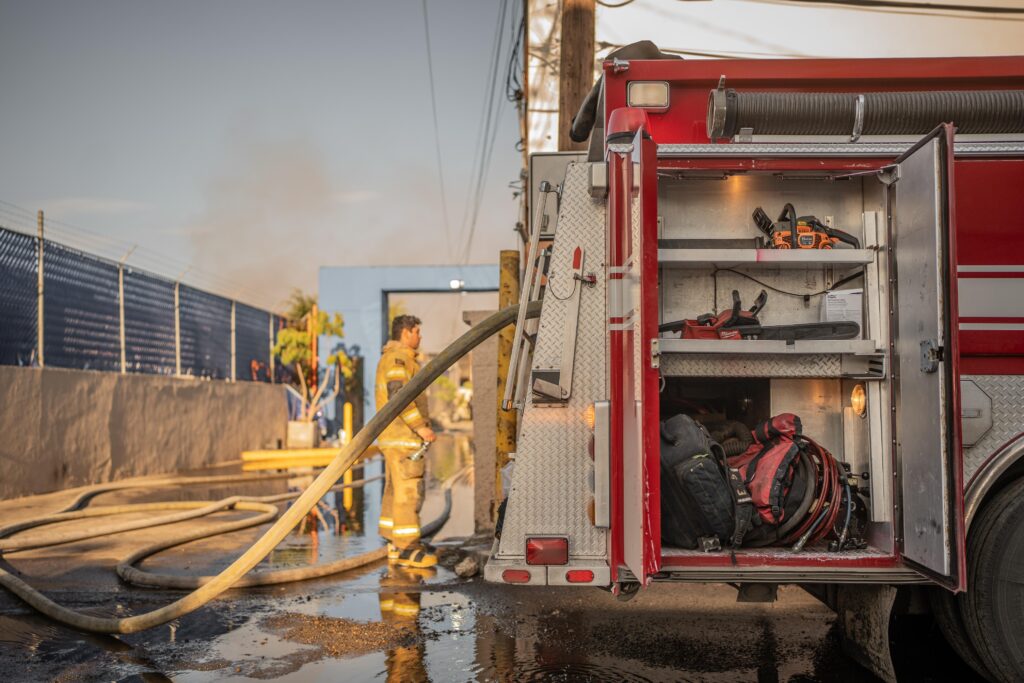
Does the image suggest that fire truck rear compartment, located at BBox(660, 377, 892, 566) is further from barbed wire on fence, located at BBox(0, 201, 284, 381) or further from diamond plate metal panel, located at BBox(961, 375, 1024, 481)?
barbed wire on fence, located at BBox(0, 201, 284, 381)

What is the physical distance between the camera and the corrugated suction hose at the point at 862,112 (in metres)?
4.36

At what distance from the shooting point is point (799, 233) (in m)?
4.66

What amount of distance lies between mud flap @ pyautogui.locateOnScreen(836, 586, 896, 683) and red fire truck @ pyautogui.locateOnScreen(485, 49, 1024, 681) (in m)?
0.01

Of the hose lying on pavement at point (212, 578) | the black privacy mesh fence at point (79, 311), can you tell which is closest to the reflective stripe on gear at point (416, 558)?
the hose lying on pavement at point (212, 578)

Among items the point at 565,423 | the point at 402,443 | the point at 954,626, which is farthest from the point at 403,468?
the point at 954,626

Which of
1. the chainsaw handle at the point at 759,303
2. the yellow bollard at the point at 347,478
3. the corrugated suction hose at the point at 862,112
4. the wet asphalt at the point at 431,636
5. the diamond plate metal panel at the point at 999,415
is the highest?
the corrugated suction hose at the point at 862,112

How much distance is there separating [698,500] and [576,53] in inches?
202

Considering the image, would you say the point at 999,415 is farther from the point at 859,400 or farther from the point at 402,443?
the point at 402,443

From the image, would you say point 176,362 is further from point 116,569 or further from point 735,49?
point 735,49

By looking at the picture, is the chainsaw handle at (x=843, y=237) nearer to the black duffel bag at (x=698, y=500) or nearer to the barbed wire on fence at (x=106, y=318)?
the black duffel bag at (x=698, y=500)

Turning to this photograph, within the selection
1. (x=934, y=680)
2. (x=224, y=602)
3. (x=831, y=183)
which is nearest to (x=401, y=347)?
(x=224, y=602)

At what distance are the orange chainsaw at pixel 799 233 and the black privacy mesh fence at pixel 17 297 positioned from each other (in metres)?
9.38

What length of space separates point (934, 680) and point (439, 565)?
3.86 meters

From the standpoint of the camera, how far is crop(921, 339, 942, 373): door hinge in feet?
12.2
